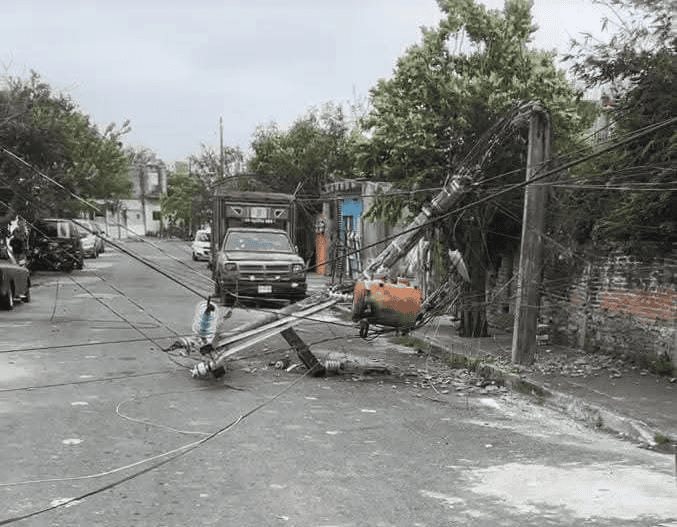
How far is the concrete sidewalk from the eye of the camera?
307 inches

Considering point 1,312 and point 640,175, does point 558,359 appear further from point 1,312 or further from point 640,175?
point 1,312

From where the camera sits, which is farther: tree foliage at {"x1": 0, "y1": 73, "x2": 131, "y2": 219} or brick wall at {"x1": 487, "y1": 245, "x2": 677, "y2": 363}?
tree foliage at {"x1": 0, "y1": 73, "x2": 131, "y2": 219}

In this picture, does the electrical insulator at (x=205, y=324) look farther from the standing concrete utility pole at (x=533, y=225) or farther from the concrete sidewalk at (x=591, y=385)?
the standing concrete utility pole at (x=533, y=225)

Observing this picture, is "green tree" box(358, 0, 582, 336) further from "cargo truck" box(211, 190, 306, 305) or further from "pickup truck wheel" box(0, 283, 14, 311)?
"pickup truck wheel" box(0, 283, 14, 311)

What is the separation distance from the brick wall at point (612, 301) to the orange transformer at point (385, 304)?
161 centimetres

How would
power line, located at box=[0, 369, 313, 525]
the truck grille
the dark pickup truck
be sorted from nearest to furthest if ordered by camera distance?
power line, located at box=[0, 369, 313, 525] < the dark pickup truck < the truck grille

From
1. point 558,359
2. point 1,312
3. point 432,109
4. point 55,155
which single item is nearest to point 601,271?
point 558,359

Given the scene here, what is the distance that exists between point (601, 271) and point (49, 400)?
8234mm

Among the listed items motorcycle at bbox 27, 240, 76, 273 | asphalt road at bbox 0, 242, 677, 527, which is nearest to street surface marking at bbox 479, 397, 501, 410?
asphalt road at bbox 0, 242, 677, 527

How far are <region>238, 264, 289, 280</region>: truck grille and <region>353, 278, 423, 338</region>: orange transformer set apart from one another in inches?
374

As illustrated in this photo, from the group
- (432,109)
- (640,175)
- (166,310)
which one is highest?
(432,109)

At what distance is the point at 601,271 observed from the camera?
38.3 feet

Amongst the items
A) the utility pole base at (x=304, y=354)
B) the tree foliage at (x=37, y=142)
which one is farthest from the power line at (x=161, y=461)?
the tree foliage at (x=37, y=142)

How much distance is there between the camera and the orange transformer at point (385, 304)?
9164mm
